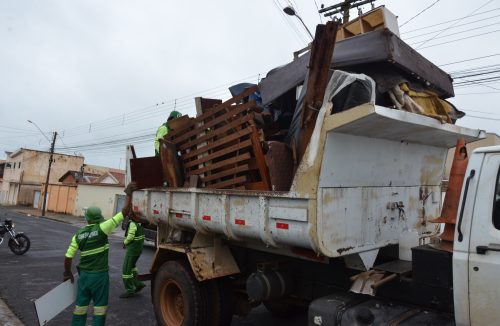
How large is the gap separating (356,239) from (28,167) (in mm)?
50756

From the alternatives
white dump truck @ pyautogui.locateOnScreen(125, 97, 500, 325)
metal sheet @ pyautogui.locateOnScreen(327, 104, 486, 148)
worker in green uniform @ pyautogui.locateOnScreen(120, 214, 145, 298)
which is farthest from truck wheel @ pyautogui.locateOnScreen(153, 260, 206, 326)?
metal sheet @ pyautogui.locateOnScreen(327, 104, 486, 148)

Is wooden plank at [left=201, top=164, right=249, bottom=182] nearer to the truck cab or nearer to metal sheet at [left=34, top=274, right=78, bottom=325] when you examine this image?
the truck cab

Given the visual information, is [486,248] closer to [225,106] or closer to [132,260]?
[225,106]

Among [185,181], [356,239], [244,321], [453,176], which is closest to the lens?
[453,176]

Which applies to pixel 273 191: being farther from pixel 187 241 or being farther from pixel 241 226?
pixel 187 241

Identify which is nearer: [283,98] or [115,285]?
[283,98]

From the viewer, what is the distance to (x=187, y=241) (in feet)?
15.0

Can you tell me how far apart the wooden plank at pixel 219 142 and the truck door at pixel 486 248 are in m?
1.96

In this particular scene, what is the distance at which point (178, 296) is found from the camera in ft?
14.9

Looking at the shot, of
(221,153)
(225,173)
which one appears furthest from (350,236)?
(221,153)

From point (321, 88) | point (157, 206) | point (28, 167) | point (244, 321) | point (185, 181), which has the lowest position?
point (244, 321)

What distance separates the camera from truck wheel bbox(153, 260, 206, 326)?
4.10m

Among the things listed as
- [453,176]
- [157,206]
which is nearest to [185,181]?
[157,206]

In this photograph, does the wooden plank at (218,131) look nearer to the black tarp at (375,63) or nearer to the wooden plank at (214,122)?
the wooden plank at (214,122)
